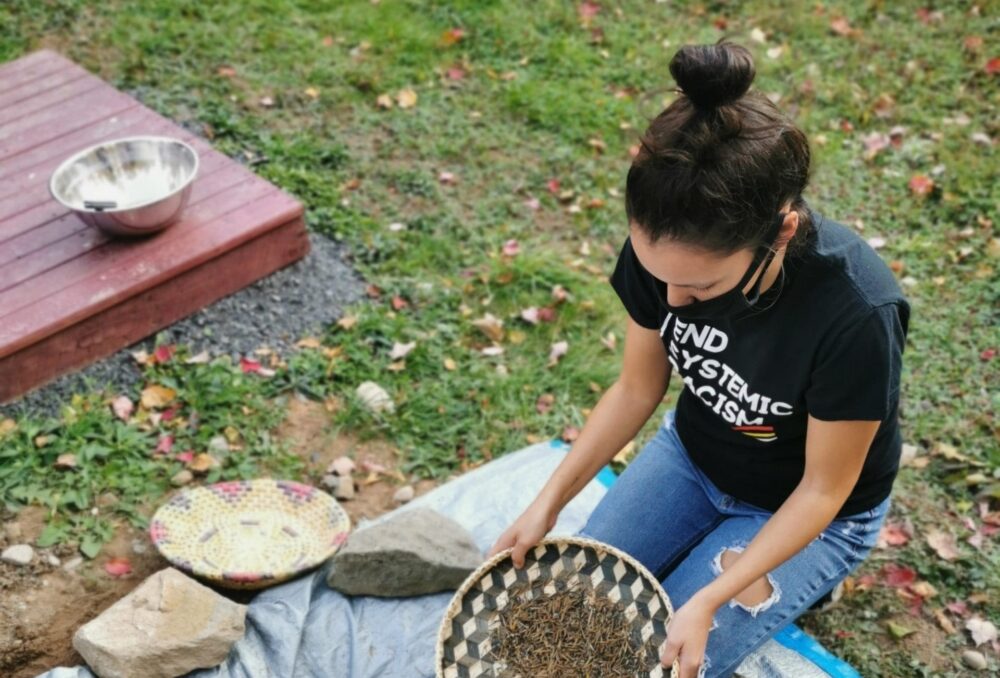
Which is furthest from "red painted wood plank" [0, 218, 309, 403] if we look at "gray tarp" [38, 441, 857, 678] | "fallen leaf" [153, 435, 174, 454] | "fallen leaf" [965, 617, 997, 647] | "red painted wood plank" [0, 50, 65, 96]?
"fallen leaf" [965, 617, 997, 647]

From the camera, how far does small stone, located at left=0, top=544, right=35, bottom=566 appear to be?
112 inches

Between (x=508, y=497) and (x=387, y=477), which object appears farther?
(x=387, y=477)

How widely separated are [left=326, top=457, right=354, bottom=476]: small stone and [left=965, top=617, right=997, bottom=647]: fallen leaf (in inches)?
82.0

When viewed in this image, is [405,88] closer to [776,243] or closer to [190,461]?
[190,461]

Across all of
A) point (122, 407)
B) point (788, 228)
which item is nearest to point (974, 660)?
point (788, 228)

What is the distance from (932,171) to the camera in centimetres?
469

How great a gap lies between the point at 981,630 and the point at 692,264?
186cm

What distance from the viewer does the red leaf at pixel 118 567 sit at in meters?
2.90

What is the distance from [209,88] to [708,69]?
160 inches

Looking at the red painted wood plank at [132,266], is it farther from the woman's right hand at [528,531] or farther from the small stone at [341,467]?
the woman's right hand at [528,531]

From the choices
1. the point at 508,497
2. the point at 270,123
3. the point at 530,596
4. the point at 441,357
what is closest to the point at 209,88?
the point at 270,123

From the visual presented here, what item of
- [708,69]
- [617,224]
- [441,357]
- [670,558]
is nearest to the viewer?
[708,69]

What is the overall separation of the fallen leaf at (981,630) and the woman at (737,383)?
33.4 inches

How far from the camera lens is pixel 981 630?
2.83 metres
